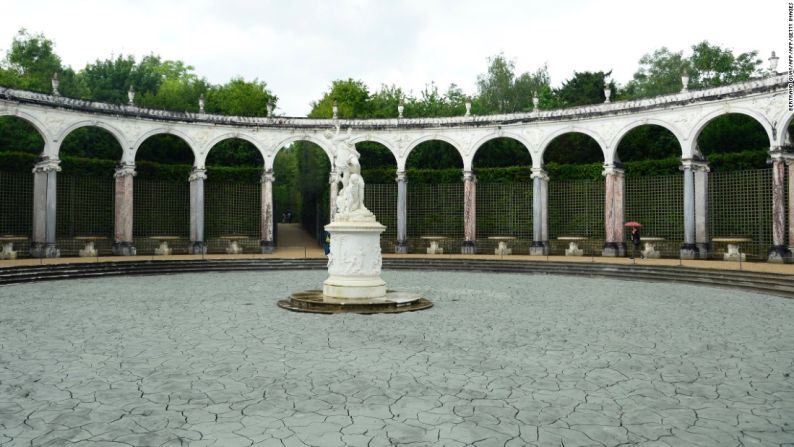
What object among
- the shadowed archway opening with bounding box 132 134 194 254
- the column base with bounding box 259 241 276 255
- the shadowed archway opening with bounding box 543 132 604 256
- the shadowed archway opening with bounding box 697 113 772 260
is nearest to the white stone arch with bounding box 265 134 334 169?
the column base with bounding box 259 241 276 255

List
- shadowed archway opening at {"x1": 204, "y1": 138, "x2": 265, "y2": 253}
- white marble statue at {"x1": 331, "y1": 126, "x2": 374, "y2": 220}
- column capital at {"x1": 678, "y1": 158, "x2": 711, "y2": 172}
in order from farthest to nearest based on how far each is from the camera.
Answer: shadowed archway opening at {"x1": 204, "y1": 138, "x2": 265, "y2": 253}, column capital at {"x1": 678, "y1": 158, "x2": 711, "y2": 172}, white marble statue at {"x1": 331, "y1": 126, "x2": 374, "y2": 220}

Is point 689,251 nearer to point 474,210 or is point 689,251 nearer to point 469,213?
point 474,210

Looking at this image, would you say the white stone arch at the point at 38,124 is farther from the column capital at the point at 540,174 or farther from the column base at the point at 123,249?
the column capital at the point at 540,174

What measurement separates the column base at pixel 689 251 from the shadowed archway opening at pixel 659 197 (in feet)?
4.63

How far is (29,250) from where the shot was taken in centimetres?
2564

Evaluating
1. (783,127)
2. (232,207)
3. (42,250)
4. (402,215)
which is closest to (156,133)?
(232,207)

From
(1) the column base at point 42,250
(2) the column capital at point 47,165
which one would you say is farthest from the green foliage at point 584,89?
(1) the column base at point 42,250

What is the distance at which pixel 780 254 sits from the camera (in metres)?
22.4

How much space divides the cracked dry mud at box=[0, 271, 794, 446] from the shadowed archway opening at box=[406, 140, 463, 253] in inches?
773

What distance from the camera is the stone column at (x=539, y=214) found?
96.6 feet

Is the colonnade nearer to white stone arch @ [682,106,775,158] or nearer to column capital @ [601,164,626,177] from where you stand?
column capital @ [601,164,626,177]

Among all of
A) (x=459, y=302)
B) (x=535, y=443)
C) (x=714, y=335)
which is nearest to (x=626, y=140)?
(x=459, y=302)

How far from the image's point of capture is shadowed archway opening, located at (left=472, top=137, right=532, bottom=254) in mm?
32188

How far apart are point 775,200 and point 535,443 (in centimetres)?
2286
